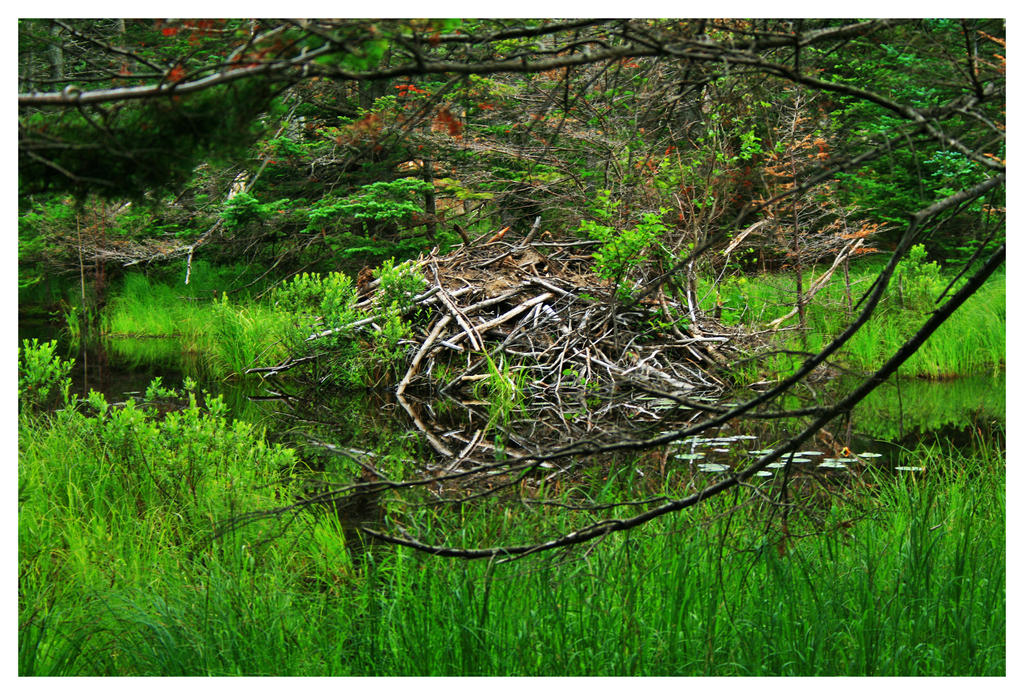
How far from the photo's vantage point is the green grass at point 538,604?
6.82ft

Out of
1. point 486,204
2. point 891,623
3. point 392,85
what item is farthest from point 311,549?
point 486,204

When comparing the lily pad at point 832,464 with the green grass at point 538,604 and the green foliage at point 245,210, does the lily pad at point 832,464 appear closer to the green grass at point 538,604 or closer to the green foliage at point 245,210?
the green grass at point 538,604

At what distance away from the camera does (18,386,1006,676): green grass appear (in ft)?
6.82

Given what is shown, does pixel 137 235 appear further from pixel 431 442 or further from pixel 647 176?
pixel 647 176

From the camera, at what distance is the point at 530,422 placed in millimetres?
5008

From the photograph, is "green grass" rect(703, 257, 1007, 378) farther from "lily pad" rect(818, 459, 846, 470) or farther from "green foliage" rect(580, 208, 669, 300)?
"lily pad" rect(818, 459, 846, 470)

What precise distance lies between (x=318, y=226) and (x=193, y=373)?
2171 mm

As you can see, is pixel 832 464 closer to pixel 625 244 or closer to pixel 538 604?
pixel 538 604

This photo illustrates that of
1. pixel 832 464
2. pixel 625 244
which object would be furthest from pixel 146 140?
pixel 625 244

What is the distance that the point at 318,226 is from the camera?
804 cm

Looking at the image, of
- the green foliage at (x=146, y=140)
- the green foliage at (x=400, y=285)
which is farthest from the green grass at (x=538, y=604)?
the green foliage at (x=400, y=285)

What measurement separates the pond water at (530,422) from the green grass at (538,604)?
749mm

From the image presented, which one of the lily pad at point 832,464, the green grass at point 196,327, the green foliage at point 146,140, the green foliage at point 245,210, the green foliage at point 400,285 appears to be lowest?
the green grass at point 196,327

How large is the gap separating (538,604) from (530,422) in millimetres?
2798
